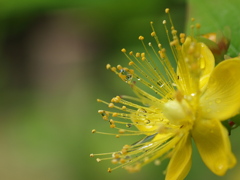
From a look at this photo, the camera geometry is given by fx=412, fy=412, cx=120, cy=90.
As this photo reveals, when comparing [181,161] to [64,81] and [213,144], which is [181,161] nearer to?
[213,144]

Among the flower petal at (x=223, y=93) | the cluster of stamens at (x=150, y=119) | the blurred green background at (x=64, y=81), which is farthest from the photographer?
the blurred green background at (x=64, y=81)

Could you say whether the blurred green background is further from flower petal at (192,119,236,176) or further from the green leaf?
flower petal at (192,119,236,176)

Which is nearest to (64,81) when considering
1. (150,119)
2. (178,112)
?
(150,119)

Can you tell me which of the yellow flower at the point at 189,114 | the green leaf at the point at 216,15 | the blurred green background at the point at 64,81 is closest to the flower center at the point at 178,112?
the yellow flower at the point at 189,114

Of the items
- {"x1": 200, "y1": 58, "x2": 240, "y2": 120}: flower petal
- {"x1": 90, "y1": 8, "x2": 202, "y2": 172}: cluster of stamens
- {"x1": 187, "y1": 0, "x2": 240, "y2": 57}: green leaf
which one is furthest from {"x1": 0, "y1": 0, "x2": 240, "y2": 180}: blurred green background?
{"x1": 200, "y1": 58, "x2": 240, "y2": 120}: flower petal

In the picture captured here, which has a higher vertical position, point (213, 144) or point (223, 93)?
point (223, 93)

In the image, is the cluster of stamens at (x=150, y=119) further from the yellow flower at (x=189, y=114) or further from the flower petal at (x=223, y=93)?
the flower petal at (x=223, y=93)
